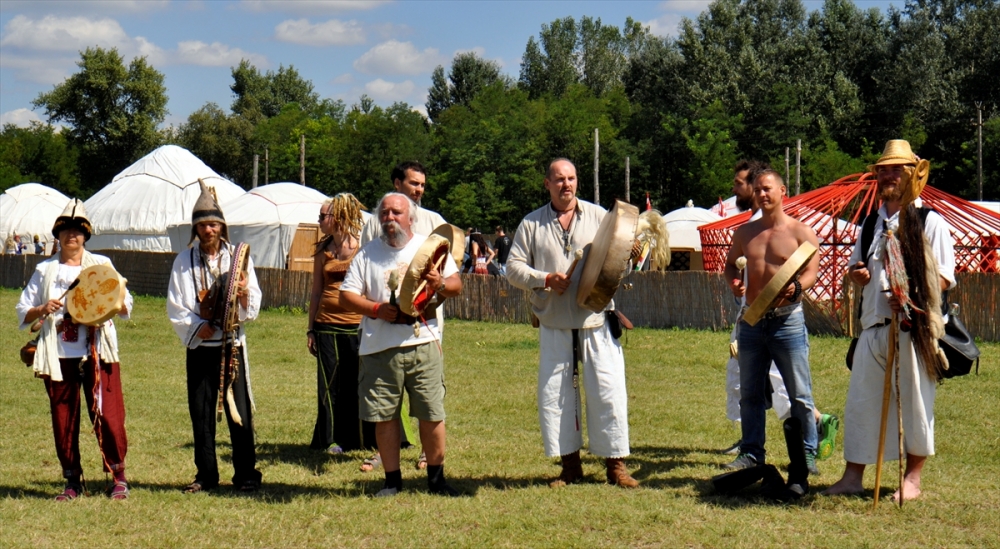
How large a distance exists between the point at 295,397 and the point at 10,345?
6808 millimetres

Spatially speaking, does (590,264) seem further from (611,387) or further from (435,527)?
(435,527)

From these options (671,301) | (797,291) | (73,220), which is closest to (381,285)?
(73,220)

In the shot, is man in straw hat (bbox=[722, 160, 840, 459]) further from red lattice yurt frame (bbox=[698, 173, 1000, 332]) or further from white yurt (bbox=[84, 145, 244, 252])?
white yurt (bbox=[84, 145, 244, 252])

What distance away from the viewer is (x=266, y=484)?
632cm

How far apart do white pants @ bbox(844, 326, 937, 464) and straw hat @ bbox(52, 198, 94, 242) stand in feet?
14.5

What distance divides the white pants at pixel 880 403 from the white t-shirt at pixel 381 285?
229 cm

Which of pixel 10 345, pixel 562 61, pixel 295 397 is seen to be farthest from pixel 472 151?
pixel 295 397

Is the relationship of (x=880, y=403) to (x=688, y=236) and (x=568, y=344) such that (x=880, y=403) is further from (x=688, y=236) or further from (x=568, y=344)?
(x=688, y=236)

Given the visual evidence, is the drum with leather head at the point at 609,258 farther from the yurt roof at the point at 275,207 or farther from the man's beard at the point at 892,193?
the yurt roof at the point at 275,207

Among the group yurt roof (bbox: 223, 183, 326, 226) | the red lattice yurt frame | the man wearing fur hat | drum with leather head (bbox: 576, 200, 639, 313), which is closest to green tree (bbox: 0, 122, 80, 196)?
yurt roof (bbox: 223, 183, 326, 226)

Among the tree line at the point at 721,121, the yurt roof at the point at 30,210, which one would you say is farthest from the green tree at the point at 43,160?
the yurt roof at the point at 30,210

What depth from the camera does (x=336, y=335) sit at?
715cm

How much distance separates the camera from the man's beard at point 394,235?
570cm

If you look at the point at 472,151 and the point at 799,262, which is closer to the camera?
the point at 799,262
